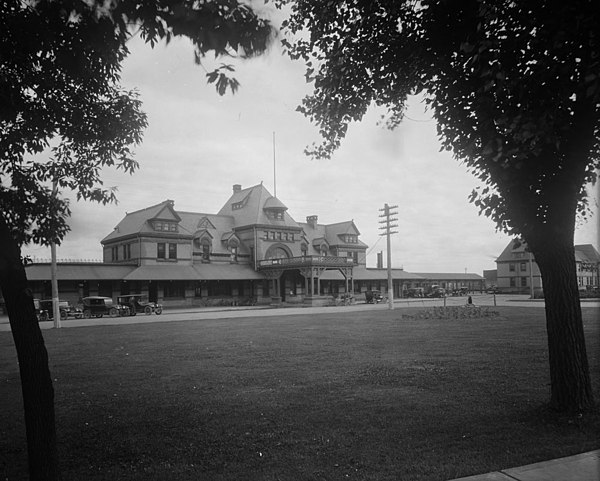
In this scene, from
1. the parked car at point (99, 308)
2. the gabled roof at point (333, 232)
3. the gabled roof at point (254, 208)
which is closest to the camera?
the parked car at point (99, 308)

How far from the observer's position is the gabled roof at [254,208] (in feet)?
189

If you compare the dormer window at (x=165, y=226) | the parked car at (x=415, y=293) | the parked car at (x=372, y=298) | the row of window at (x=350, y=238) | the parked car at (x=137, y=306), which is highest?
the dormer window at (x=165, y=226)

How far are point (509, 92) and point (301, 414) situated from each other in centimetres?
537

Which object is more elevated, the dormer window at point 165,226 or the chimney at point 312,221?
the chimney at point 312,221

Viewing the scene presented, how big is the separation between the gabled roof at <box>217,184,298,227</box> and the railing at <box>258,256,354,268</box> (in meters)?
4.98

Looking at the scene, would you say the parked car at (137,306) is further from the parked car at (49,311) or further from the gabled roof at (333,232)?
the gabled roof at (333,232)

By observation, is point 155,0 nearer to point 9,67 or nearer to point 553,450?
point 9,67

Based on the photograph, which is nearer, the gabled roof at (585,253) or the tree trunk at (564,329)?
the tree trunk at (564,329)

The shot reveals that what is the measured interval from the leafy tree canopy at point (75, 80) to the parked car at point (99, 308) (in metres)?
31.2

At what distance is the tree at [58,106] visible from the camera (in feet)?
14.7

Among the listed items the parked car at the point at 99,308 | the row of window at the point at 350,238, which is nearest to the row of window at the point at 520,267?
the row of window at the point at 350,238

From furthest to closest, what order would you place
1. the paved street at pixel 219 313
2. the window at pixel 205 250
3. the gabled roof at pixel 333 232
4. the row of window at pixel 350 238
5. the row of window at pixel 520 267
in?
1. the row of window at pixel 520 267
2. the row of window at pixel 350 238
3. the gabled roof at pixel 333 232
4. the window at pixel 205 250
5. the paved street at pixel 219 313

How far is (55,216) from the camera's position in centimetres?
650

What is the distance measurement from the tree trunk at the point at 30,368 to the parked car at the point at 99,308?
33.8 meters
